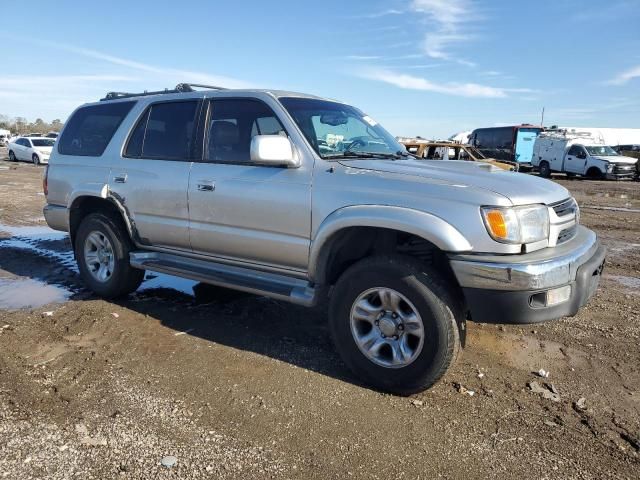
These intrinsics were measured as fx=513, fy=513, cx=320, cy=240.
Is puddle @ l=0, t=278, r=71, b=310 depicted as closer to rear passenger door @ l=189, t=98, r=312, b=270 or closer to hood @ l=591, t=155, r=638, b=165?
rear passenger door @ l=189, t=98, r=312, b=270

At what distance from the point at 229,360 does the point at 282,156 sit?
1.56 meters

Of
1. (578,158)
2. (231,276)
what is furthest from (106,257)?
(578,158)

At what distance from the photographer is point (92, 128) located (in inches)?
213

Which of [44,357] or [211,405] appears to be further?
[44,357]

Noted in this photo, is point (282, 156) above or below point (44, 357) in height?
above

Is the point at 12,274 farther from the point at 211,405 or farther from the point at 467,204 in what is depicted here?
the point at 467,204

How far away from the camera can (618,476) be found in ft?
8.38

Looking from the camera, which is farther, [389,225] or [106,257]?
[106,257]

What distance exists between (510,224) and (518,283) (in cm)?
35

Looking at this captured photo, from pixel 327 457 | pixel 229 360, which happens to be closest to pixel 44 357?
pixel 229 360

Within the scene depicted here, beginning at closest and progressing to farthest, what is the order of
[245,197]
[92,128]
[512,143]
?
[245,197] → [92,128] → [512,143]

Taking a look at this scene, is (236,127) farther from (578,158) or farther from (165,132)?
(578,158)

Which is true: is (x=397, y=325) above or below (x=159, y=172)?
below

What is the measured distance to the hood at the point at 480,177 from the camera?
3.19 m
